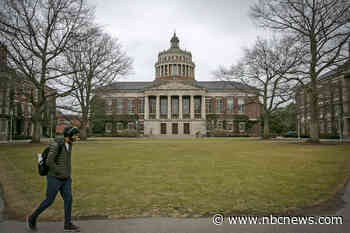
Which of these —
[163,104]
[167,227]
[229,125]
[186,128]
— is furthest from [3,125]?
[229,125]

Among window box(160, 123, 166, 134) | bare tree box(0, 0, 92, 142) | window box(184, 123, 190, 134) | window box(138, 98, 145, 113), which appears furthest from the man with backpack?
window box(138, 98, 145, 113)

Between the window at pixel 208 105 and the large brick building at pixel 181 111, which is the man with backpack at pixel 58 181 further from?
the window at pixel 208 105

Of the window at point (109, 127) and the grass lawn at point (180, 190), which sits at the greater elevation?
the window at point (109, 127)

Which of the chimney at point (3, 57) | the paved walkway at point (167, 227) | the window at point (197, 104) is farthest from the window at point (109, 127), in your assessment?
the paved walkway at point (167, 227)

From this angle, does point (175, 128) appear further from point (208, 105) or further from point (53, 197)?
point (53, 197)

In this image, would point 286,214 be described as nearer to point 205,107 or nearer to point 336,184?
point 336,184

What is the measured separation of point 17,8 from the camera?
64.7ft

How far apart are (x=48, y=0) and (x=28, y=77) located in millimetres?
7444

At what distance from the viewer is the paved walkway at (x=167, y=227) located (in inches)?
167

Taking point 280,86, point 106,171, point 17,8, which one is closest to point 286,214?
point 106,171

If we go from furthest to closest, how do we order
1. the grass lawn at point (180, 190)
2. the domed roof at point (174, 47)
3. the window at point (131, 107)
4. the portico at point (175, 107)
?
the domed roof at point (174, 47)
the window at point (131, 107)
the portico at point (175, 107)
the grass lawn at point (180, 190)

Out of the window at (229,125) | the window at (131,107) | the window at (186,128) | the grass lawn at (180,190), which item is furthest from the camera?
the window at (131,107)

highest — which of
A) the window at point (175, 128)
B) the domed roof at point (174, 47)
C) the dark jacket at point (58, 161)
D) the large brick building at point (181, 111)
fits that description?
the domed roof at point (174, 47)

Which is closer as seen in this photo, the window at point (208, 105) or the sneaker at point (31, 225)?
the sneaker at point (31, 225)
